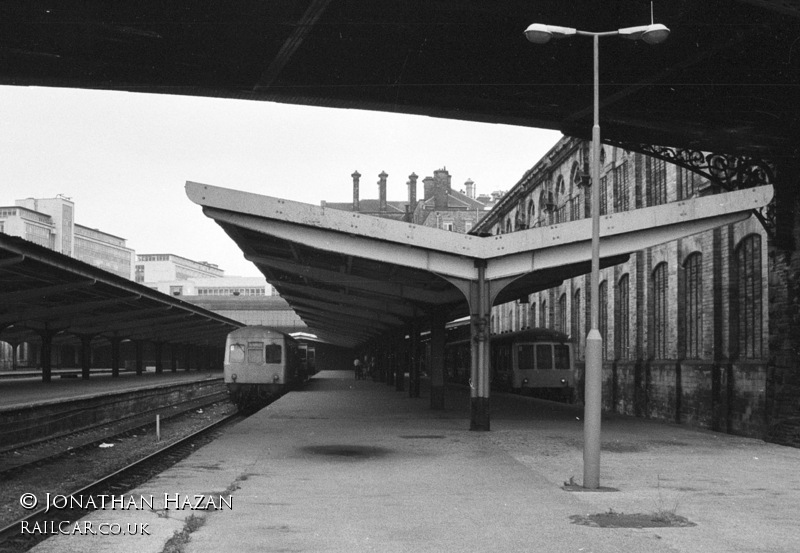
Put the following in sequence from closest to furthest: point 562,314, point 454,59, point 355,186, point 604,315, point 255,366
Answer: point 454,59, point 255,366, point 604,315, point 562,314, point 355,186

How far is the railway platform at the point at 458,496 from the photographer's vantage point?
8.36 meters

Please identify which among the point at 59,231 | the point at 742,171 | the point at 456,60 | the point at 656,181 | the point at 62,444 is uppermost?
the point at 59,231

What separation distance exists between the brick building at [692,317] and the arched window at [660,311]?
0.03m

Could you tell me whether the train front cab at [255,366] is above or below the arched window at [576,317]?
below

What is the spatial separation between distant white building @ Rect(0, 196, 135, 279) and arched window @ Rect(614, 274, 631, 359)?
2711 inches

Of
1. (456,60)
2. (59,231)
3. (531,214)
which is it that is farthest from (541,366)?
(59,231)

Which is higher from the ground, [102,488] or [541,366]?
[541,366]

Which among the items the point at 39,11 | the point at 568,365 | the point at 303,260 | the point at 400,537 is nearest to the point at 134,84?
the point at 39,11

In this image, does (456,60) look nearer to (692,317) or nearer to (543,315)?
(692,317)

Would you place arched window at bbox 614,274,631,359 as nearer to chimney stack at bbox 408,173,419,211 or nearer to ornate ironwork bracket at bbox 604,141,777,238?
ornate ironwork bracket at bbox 604,141,777,238

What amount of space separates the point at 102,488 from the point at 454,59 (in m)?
9.55

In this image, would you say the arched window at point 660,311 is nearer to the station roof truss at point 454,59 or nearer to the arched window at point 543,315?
the station roof truss at point 454,59

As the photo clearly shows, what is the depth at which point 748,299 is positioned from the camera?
22031 mm

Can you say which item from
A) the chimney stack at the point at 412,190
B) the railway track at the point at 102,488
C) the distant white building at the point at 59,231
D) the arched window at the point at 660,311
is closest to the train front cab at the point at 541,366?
the arched window at the point at 660,311
